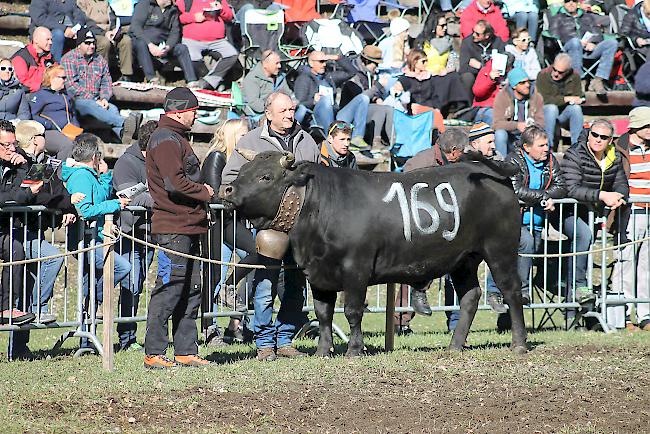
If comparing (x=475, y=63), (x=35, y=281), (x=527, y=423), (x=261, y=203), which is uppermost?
(x=475, y=63)

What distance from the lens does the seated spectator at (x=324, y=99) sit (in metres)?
17.4

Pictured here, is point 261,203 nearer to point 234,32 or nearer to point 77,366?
A: point 77,366

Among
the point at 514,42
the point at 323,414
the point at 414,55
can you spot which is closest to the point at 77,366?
the point at 323,414

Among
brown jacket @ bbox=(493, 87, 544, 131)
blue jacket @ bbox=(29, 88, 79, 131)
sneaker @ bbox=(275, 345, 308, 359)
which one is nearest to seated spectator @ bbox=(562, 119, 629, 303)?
sneaker @ bbox=(275, 345, 308, 359)

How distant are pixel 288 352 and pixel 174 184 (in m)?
2.16

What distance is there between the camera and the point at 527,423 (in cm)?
818

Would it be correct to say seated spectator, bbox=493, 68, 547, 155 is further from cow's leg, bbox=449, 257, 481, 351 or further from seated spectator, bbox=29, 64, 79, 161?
cow's leg, bbox=449, 257, 481, 351

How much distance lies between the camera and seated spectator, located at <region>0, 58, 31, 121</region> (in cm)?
1506

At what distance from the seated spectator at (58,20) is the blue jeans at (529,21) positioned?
8190 mm

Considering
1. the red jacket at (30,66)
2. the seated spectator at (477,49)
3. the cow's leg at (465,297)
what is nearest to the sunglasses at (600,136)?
the cow's leg at (465,297)

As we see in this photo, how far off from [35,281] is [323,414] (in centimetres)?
415

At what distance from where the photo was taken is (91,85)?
54.2ft

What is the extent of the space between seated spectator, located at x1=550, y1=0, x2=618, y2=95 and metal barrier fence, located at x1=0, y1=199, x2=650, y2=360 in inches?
277

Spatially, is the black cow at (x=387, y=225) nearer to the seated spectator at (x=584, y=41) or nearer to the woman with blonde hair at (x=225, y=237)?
the woman with blonde hair at (x=225, y=237)
